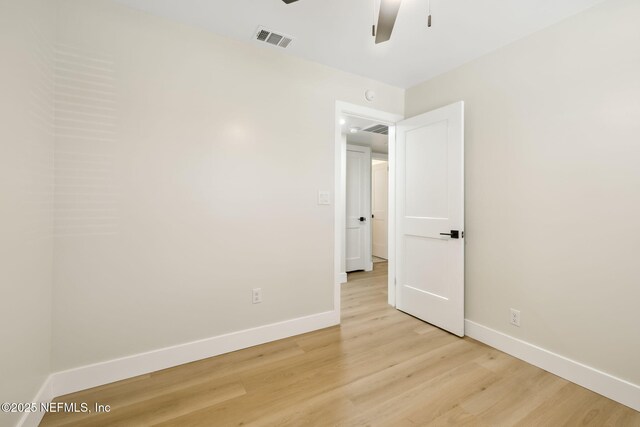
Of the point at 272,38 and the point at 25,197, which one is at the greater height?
the point at 272,38

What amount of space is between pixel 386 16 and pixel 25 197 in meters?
2.00

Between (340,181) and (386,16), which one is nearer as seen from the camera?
(386,16)

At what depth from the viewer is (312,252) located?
8.33 ft

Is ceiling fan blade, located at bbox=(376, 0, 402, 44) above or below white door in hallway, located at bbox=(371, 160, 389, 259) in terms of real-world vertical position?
above

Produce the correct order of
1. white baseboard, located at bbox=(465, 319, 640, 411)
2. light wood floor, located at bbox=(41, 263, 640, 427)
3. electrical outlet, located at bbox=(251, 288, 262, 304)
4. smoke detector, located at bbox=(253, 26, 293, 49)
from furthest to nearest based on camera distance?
electrical outlet, located at bbox=(251, 288, 262, 304) < smoke detector, located at bbox=(253, 26, 293, 49) < white baseboard, located at bbox=(465, 319, 640, 411) < light wood floor, located at bbox=(41, 263, 640, 427)

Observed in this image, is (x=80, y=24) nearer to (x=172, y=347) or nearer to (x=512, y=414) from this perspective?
(x=172, y=347)

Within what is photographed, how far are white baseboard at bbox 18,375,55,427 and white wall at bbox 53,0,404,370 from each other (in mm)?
101

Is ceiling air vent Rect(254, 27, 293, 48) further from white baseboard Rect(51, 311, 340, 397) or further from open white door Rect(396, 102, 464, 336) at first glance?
white baseboard Rect(51, 311, 340, 397)

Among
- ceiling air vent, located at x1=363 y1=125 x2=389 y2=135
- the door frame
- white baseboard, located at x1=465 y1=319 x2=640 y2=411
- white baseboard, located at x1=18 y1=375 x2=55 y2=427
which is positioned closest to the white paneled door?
ceiling air vent, located at x1=363 y1=125 x2=389 y2=135

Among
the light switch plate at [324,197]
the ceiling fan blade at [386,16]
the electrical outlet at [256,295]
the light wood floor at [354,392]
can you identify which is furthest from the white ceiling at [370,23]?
the light wood floor at [354,392]

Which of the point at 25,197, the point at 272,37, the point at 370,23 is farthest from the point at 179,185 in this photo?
the point at 370,23

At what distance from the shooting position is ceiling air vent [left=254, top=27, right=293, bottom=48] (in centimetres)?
207

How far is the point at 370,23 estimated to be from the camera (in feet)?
6.45

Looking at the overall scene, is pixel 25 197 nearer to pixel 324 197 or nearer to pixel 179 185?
pixel 179 185
